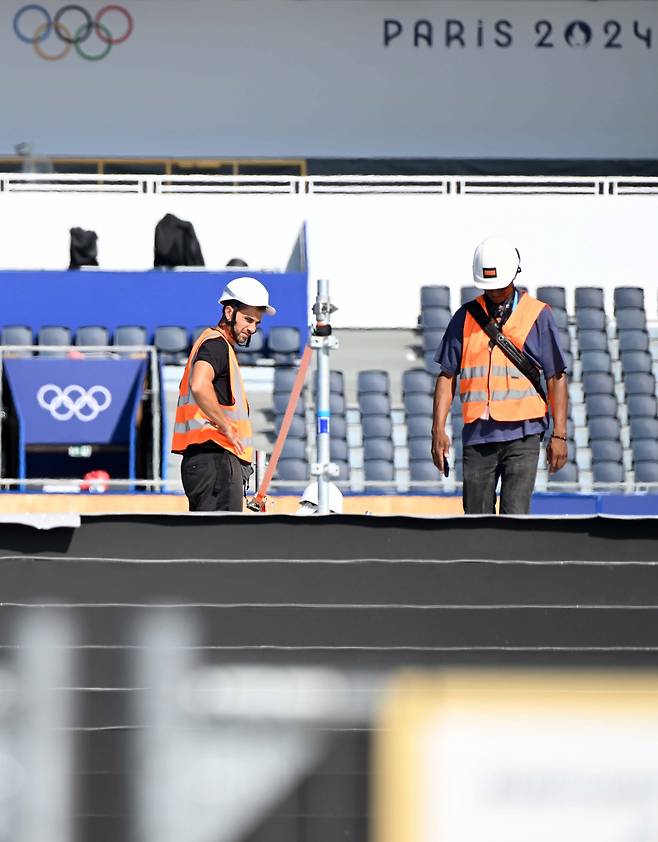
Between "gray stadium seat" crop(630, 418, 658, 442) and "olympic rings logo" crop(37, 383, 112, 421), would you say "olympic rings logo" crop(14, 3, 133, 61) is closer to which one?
"olympic rings logo" crop(37, 383, 112, 421)

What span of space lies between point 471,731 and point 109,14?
63.4 feet

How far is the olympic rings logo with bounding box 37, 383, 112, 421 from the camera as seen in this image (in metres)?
13.9

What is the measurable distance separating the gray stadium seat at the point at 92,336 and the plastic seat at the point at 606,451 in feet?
14.5

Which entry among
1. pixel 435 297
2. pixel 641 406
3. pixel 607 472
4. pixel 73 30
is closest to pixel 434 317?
pixel 435 297

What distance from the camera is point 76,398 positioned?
1391 cm

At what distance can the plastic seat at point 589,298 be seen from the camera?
16.4m

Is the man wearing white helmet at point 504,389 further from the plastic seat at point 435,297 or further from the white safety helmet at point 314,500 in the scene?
the plastic seat at point 435,297

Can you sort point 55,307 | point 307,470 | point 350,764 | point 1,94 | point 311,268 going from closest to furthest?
point 350,764, point 307,470, point 55,307, point 311,268, point 1,94

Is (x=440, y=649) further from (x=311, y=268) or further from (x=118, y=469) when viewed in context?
(x=311, y=268)

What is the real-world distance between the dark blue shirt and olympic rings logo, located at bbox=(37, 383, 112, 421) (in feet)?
27.0

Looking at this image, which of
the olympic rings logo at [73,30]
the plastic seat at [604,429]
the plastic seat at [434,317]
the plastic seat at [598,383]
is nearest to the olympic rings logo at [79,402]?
the plastic seat at [434,317]

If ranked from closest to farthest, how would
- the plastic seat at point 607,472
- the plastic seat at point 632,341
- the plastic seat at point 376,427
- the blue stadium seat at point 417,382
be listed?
the plastic seat at point 607,472, the plastic seat at point 376,427, the blue stadium seat at point 417,382, the plastic seat at point 632,341

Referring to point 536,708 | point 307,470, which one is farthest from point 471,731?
point 307,470

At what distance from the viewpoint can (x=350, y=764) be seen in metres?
3.76
